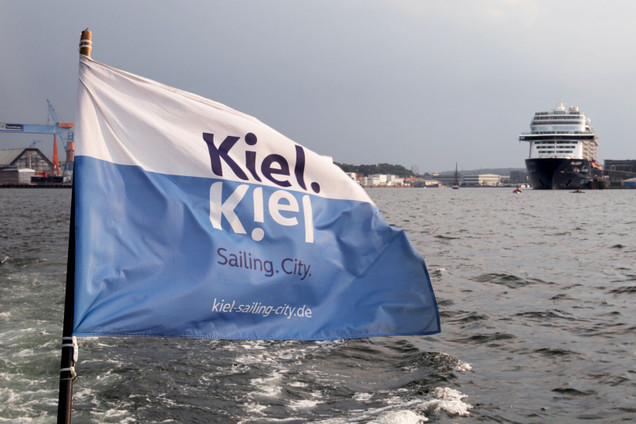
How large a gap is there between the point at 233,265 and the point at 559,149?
12582 centimetres

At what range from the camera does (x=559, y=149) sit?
119188mm

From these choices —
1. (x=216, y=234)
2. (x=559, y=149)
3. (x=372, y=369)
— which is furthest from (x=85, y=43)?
(x=559, y=149)

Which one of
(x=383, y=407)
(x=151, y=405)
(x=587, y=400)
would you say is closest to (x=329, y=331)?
(x=383, y=407)

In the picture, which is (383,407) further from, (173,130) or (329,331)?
(173,130)

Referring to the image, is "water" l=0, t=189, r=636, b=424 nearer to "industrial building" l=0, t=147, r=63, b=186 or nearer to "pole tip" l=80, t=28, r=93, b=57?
"pole tip" l=80, t=28, r=93, b=57

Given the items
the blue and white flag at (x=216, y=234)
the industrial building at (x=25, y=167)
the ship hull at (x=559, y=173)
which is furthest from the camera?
the industrial building at (x=25, y=167)

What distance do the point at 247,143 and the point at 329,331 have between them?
129 centimetres

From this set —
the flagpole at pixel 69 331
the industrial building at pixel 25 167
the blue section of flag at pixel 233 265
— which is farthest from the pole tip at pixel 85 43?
the industrial building at pixel 25 167

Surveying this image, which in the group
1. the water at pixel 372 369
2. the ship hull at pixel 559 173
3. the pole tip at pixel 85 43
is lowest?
the water at pixel 372 369

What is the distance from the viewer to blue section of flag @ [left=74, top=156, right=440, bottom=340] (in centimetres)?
330

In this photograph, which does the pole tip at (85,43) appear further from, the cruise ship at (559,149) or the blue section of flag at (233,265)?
the cruise ship at (559,149)

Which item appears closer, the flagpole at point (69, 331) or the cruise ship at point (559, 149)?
the flagpole at point (69, 331)

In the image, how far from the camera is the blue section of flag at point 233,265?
3.30 meters

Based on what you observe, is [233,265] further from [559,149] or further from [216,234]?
[559,149]
